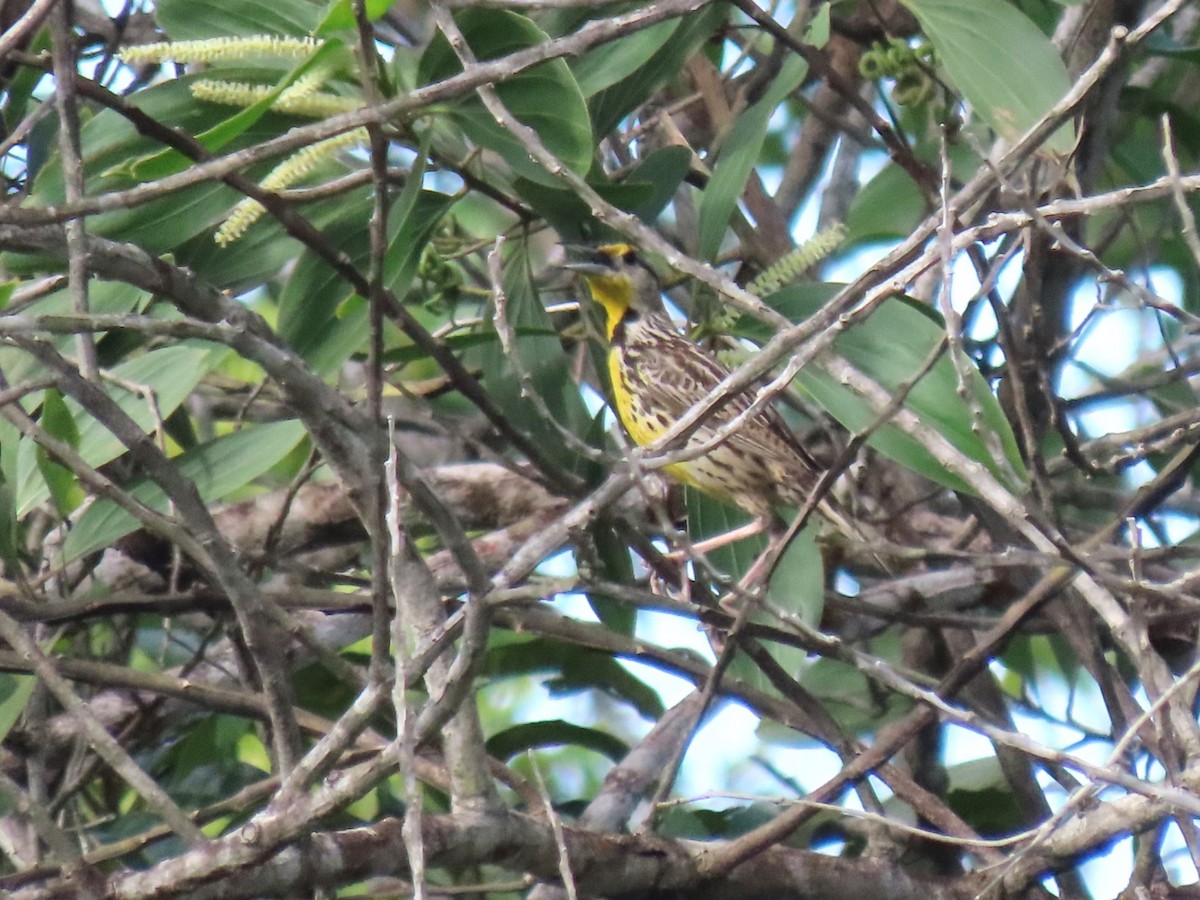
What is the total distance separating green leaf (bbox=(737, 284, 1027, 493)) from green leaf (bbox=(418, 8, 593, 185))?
587 millimetres

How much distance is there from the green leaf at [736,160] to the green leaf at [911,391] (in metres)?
0.30

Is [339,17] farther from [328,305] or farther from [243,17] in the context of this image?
[328,305]

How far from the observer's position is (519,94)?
285 centimetres

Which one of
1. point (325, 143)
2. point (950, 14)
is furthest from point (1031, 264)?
point (325, 143)

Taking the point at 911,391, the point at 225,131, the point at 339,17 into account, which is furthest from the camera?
the point at 911,391

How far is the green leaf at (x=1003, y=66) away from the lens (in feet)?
9.41

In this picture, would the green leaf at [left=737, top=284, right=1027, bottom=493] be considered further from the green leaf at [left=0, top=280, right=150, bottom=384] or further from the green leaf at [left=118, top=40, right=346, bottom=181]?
the green leaf at [left=0, top=280, right=150, bottom=384]

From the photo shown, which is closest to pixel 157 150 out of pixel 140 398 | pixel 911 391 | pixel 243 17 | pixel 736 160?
pixel 243 17

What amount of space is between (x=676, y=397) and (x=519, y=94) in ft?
6.25

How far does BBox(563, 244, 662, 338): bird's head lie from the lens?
16.0ft

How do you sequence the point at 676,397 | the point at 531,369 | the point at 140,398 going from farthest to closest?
the point at 676,397
the point at 531,369
the point at 140,398

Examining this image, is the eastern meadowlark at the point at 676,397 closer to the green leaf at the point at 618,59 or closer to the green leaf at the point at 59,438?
the green leaf at the point at 618,59

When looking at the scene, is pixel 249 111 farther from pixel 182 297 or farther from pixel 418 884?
pixel 418 884

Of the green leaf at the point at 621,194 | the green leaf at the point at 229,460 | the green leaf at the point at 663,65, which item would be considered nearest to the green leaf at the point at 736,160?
the green leaf at the point at 621,194
